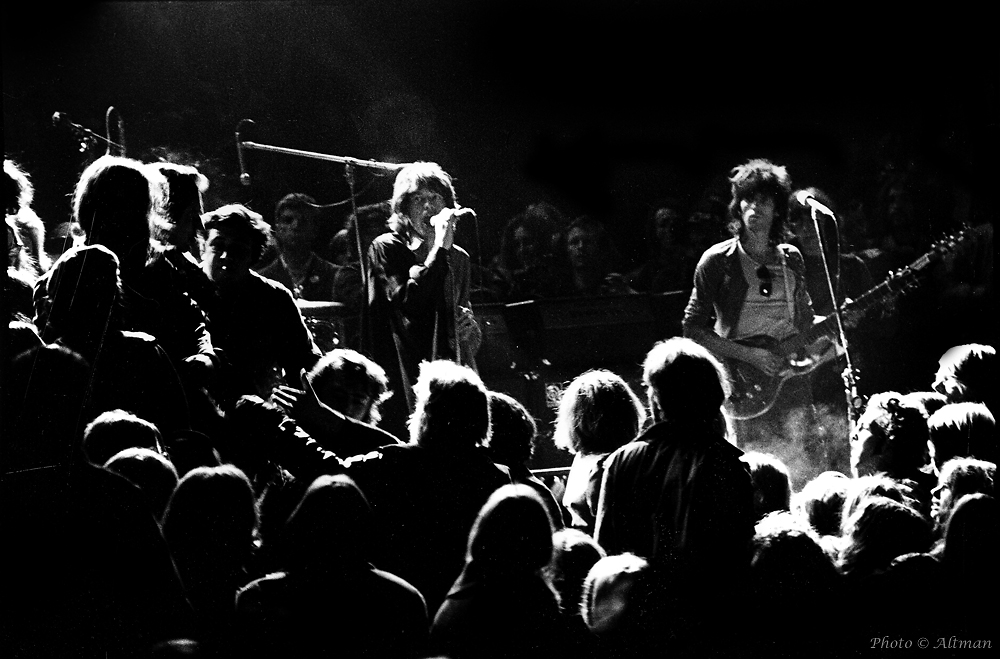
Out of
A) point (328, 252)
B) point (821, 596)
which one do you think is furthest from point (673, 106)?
point (821, 596)

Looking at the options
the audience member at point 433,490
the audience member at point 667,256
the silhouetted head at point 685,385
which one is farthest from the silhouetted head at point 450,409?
the audience member at point 667,256

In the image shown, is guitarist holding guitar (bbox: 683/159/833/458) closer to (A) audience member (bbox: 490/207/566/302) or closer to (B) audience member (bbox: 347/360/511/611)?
(A) audience member (bbox: 490/207/566/302)

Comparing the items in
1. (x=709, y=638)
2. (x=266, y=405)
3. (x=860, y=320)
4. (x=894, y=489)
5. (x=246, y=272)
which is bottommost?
(x=709, y=638)

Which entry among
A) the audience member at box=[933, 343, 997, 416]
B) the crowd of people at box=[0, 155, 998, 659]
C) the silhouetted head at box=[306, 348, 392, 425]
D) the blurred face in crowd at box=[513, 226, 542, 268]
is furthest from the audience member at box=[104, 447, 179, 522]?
the audience member at box=[933, 343, 997, 416]

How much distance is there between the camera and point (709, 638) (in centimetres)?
352

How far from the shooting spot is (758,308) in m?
3.85

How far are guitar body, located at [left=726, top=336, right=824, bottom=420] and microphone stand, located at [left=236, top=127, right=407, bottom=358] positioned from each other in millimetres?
1550

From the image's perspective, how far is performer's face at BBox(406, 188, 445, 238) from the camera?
379cm

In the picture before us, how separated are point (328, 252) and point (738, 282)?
1.73 meters

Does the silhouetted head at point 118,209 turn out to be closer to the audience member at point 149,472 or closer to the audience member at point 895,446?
the audience member at point 149,472

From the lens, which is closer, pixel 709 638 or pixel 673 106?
pixel 709 638

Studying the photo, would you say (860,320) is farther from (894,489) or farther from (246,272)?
(246,272)

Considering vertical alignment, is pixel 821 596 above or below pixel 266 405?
below

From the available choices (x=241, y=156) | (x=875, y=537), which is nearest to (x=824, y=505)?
(x=875, y=537)
